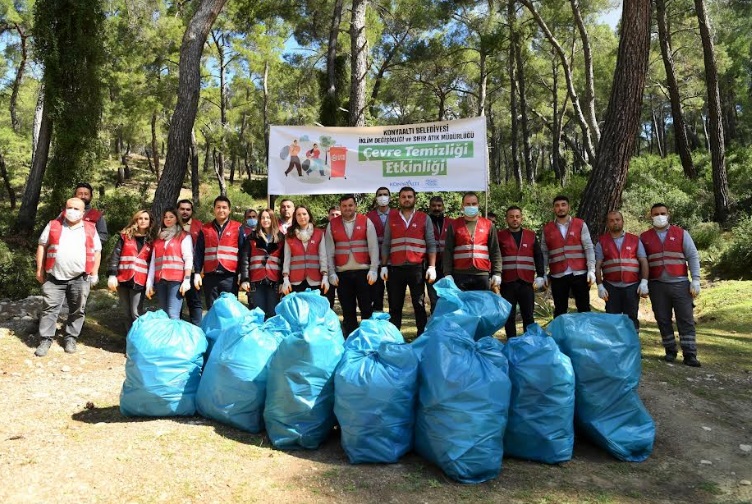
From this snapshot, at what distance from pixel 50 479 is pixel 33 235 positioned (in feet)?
36.4

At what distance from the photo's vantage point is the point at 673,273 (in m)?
5.38

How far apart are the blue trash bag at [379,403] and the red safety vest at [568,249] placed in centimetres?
278

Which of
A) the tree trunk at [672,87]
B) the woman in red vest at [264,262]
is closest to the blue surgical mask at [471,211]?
the woman in red vest at [264,262]

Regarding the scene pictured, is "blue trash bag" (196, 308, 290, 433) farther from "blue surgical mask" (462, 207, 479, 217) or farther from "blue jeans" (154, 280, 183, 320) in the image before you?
"blue surgical mask" (462, 207, 479, 217)

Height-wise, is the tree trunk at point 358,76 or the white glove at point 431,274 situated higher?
the tree trunk at point 358,76

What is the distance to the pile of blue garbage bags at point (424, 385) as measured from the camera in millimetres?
3010

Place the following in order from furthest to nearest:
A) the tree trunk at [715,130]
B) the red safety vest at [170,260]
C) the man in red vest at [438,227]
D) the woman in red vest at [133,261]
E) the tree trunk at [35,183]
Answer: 1. the tree trunk at [715,130]
2. the tree trunk at [35,183]
3. the man in red vest at [438,227]
4. the woman in red vest at [133,261]
5. the red safety vest at [170,260]

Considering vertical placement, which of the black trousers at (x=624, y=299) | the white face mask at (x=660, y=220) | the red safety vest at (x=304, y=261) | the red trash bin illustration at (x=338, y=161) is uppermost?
the red trash bin illustration at (x=338, y=161)

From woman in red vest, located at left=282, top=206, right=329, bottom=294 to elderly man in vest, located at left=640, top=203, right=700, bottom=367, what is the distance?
327 cm

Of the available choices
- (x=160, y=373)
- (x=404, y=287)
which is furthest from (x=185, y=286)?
(x=404, y=287)

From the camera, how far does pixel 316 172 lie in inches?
289

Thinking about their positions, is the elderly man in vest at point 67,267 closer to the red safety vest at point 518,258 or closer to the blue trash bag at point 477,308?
the blue trash bag at point 477,308

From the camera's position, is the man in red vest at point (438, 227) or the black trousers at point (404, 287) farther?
the man in red vest at point (438, 227)

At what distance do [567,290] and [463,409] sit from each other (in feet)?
9.76
